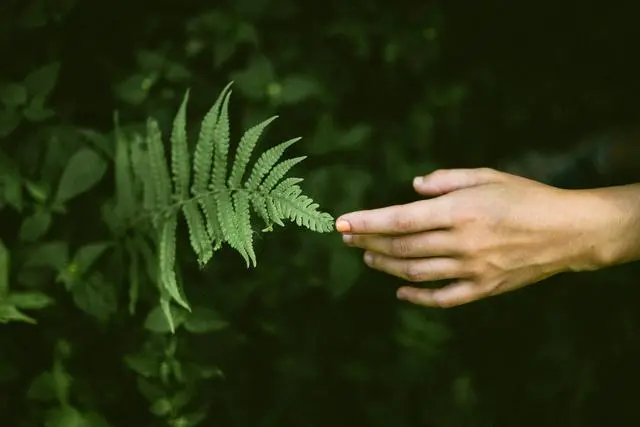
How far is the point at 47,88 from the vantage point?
117 cm

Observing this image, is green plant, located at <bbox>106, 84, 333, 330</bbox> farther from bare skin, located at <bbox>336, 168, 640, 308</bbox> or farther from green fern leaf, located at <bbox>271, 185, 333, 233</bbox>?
→ bare skin, located at <bbox>336, 168, 640, 308</bbox>

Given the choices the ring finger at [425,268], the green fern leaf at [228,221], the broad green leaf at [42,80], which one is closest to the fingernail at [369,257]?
the ring finger at [425,268]

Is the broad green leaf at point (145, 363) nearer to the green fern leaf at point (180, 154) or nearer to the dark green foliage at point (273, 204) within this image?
the dark green foliage at point (273, 204)

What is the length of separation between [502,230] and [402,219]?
0.13 m

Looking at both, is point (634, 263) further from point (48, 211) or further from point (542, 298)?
point (48, 211)

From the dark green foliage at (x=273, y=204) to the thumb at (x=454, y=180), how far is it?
19 centimetres

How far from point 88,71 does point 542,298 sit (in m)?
0.97

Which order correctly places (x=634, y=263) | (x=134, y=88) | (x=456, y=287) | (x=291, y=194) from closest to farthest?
(x=291, y=194), (x=456, y=287), (x=134, y=88), (x=634, y=263)

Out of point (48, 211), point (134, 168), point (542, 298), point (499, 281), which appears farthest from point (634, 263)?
point (48, 211)

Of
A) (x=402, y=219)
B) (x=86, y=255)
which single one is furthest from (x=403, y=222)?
(x=86, y=255)

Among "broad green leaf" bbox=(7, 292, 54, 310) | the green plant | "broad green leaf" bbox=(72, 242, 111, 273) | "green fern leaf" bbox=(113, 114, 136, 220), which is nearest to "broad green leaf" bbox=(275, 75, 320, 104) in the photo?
the green plant

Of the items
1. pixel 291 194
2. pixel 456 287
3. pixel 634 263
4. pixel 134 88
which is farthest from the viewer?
pixel 634 263

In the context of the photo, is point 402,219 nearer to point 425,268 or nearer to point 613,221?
point 425,268

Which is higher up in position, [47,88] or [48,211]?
[47,88]
